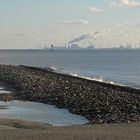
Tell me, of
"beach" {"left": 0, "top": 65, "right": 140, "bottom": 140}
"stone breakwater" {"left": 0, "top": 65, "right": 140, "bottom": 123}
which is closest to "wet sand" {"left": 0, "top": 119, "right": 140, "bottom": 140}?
"beach" {"left": 0, "top": 65, "right": 140, "bottom": 140}

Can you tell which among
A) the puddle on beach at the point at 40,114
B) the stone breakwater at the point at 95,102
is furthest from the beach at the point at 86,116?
the puddle on beach at the point at 40,114

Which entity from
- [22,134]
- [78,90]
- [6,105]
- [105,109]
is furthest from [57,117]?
[78,90]

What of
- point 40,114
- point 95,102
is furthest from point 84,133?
point 95,102

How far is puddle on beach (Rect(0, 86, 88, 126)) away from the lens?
19734 mm

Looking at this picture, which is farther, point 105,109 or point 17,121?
point 105,109

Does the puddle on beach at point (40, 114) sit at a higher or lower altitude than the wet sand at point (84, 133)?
lower

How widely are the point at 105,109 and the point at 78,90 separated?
36.1ft

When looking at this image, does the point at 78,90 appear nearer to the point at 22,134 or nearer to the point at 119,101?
the point at 119,101

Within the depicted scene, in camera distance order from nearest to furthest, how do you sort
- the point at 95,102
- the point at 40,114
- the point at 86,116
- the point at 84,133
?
1. the point at 84,133
2. the point at 86,116
3. the point at 40,114
4. the point at 95,102

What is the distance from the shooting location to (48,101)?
1093 inches

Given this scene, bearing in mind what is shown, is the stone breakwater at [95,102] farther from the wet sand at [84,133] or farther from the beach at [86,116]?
the wet sand at [84,133]

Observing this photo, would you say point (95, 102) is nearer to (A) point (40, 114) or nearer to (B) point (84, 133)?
(A) point (40, 114)

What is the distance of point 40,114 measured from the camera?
72.1 feet

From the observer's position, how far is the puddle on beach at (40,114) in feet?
64.7
